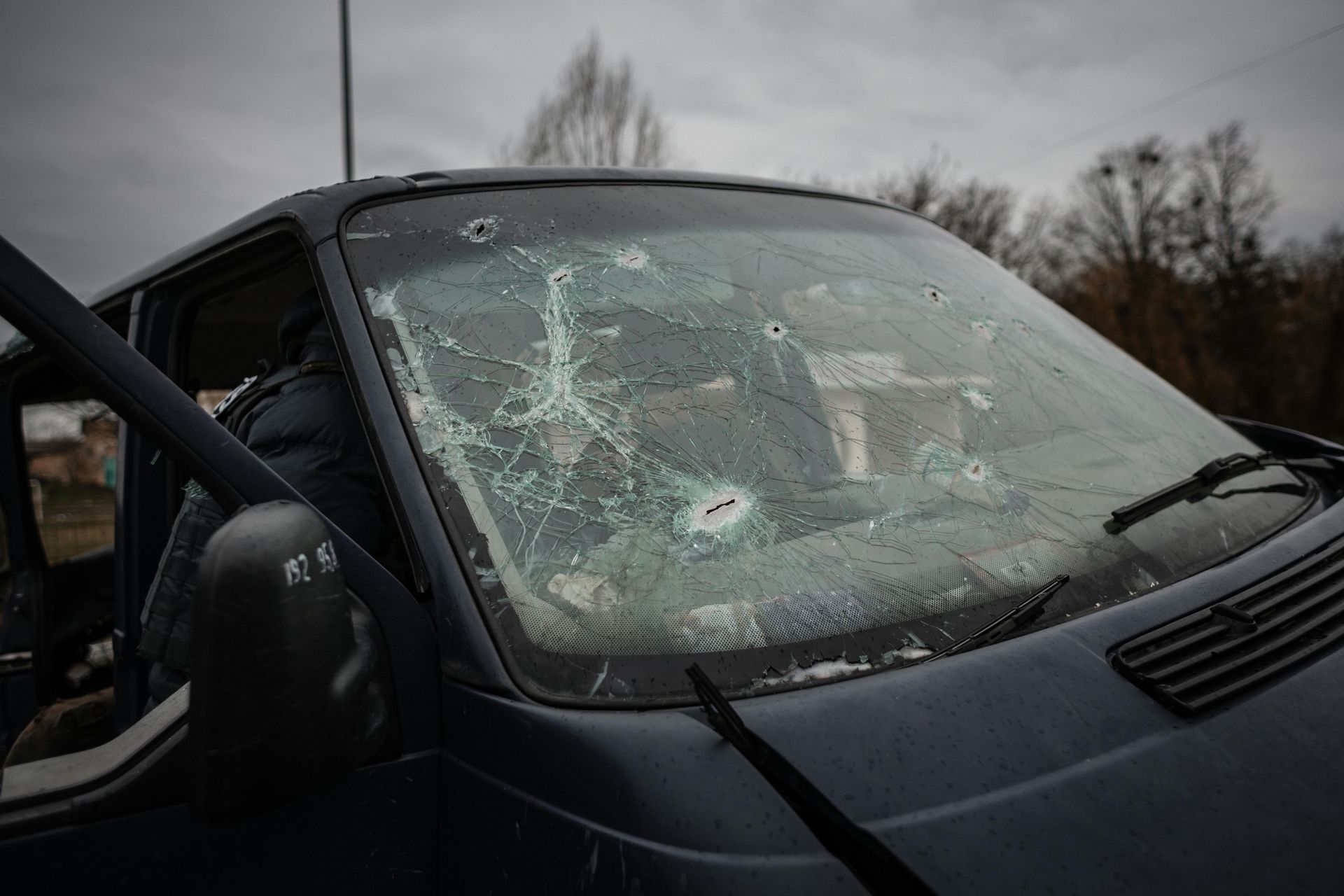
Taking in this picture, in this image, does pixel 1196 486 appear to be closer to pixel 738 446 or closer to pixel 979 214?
pixel 738 446

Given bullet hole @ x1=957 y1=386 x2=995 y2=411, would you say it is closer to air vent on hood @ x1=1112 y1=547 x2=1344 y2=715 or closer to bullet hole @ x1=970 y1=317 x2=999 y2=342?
bullet hole @ x1=970 y1=317 x2=999 y2=342

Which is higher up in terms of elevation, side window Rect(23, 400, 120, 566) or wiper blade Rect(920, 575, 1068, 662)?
wiper blade Rect(920, 575, 1068, 662)

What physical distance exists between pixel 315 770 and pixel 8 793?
1.40ft

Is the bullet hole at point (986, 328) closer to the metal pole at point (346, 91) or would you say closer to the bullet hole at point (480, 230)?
the bullet hole at point (480, 230)

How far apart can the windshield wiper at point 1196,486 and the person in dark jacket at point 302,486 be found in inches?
49.7

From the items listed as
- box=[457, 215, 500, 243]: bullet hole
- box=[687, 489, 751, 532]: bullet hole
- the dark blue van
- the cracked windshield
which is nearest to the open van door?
the dark blue van

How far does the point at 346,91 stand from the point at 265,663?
12322mm

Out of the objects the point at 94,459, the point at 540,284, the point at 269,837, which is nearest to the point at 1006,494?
the point at 540,284

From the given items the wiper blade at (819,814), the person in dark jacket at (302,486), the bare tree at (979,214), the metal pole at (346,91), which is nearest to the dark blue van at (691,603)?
the wiper blade at (819,814)

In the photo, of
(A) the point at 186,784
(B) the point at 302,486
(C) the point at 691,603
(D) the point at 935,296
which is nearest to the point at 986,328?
(D) the point at 935,296

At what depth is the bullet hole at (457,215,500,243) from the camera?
1544mm

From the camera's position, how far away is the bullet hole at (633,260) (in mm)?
1569

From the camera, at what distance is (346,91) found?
11.4m

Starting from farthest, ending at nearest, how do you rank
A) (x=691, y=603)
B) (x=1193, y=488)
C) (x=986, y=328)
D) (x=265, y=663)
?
(x=986, y=328)
(x=1193, y=488)
(x=691, y=603)
(x=265, y=663)
